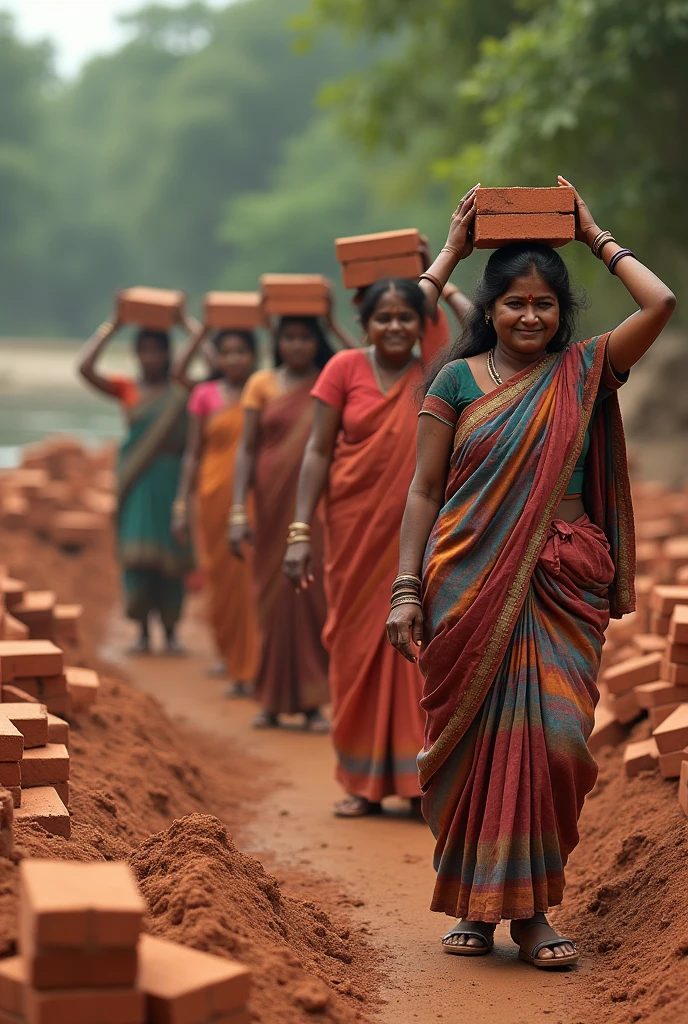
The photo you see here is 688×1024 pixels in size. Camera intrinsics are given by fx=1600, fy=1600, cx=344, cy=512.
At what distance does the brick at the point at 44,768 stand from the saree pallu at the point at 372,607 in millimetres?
2077

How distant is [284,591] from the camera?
9500 mm

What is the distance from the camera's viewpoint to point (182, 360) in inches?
461

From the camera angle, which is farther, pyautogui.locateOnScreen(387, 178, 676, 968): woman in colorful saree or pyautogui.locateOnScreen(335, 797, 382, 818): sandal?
pyautogui.locateOnScreen(335, 797, 382, 818): sandal

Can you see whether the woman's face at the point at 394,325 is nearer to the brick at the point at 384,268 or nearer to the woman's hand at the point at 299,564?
the brick at the point at 384,268

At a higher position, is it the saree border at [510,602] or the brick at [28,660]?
the saree border at [510,602]

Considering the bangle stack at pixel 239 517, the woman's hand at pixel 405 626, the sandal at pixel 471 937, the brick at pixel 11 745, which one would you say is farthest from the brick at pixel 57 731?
the bangle stack at pixel 239 517

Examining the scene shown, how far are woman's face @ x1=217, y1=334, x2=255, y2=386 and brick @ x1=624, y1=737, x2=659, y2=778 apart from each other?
206 inches

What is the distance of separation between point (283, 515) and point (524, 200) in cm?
474

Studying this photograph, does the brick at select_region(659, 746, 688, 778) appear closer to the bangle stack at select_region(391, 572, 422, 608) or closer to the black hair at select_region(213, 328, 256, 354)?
the bangle stack at select_region(391, 572, 422, 608)

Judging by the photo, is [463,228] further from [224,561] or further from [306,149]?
[306,149]

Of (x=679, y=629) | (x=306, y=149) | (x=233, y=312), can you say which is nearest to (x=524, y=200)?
(x=679, y=629)

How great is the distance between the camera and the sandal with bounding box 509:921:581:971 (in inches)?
190

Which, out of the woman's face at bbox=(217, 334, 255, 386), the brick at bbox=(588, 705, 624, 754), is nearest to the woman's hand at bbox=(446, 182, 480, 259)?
the brick at bbox=(588, 705, 624, 754)

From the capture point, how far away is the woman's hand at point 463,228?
5.05 metres
